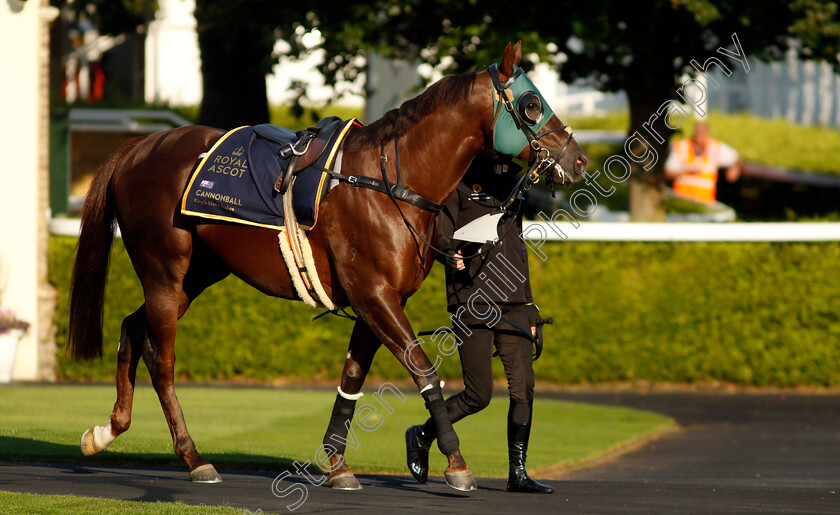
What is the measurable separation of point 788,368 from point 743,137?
13.2 m

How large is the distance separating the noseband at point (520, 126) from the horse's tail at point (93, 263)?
2.34m

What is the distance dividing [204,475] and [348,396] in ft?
2.90

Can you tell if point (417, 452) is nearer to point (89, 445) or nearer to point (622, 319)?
point (89, 445)

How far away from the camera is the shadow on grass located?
22.7 ft

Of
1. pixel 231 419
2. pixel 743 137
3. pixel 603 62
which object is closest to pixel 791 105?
pixel 743 137

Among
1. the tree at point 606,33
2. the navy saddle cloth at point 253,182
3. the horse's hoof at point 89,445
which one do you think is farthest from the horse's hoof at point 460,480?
the tree at point 606,33

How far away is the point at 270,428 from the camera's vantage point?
914 cm

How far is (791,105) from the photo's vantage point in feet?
97.8

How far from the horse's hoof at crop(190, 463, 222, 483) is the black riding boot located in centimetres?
158

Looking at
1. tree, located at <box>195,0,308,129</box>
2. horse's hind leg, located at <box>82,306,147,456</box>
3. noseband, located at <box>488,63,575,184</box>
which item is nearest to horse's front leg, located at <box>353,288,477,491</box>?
noseband, located at <box>488,63,575,184</box>

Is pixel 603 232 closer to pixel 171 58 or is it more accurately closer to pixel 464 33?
pixel 464 33

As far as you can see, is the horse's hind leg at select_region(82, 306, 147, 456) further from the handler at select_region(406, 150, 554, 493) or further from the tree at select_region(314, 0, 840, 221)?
the tree at select_region(314, 0, 840, 221)

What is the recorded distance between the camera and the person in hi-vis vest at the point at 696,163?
50.7ft

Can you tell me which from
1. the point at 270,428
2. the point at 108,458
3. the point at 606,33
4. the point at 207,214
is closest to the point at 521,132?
the point at 207,214
